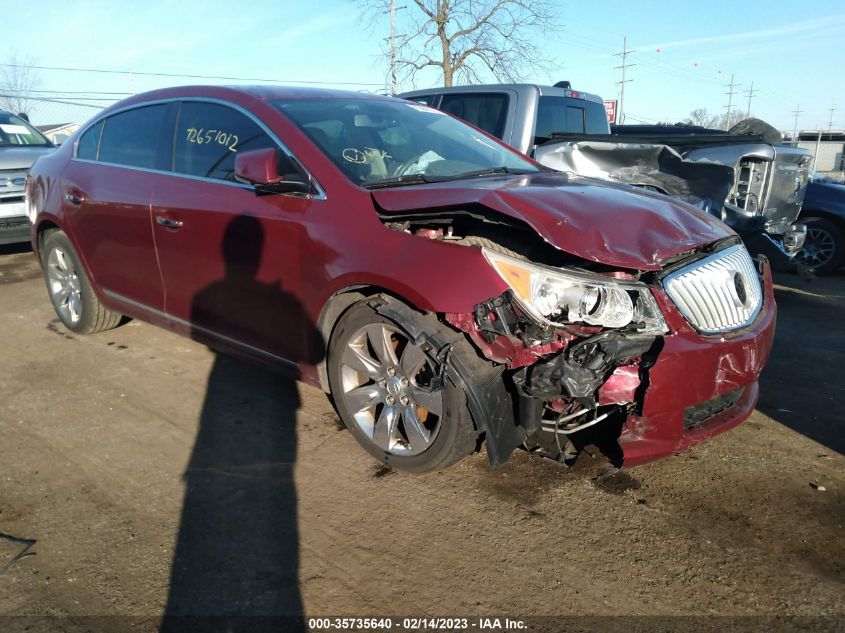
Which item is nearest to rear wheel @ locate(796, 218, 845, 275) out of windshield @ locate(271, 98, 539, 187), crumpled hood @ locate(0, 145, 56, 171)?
windshield @ locate(271, 98, 539, 187)

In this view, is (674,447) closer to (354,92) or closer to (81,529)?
(81,529)

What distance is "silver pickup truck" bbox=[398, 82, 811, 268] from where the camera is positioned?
20.1 feet

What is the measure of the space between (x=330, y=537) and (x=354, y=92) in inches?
108

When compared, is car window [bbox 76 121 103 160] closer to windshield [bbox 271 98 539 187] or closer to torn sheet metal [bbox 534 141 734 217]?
windshield [bbox 271 98 539 187]

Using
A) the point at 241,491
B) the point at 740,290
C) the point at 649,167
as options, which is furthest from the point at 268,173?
the point at 649,167

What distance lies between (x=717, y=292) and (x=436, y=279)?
124 cm

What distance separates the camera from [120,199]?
4.10m

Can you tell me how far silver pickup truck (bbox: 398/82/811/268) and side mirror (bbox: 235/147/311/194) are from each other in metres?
3.29

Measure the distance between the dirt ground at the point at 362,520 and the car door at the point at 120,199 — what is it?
797 millimetres

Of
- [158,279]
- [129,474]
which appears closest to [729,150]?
[158,279]

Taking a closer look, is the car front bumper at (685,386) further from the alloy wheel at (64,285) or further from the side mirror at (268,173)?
the alloy wheel at (64,285)

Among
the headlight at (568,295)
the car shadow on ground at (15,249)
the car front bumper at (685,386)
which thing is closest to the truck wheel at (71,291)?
the headlight at (568,295)

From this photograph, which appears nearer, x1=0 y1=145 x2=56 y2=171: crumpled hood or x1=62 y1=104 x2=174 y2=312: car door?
x1=62 y1=104 x2=174 y2=312: car door

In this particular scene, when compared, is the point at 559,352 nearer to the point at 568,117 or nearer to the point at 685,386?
the point at 685,386
